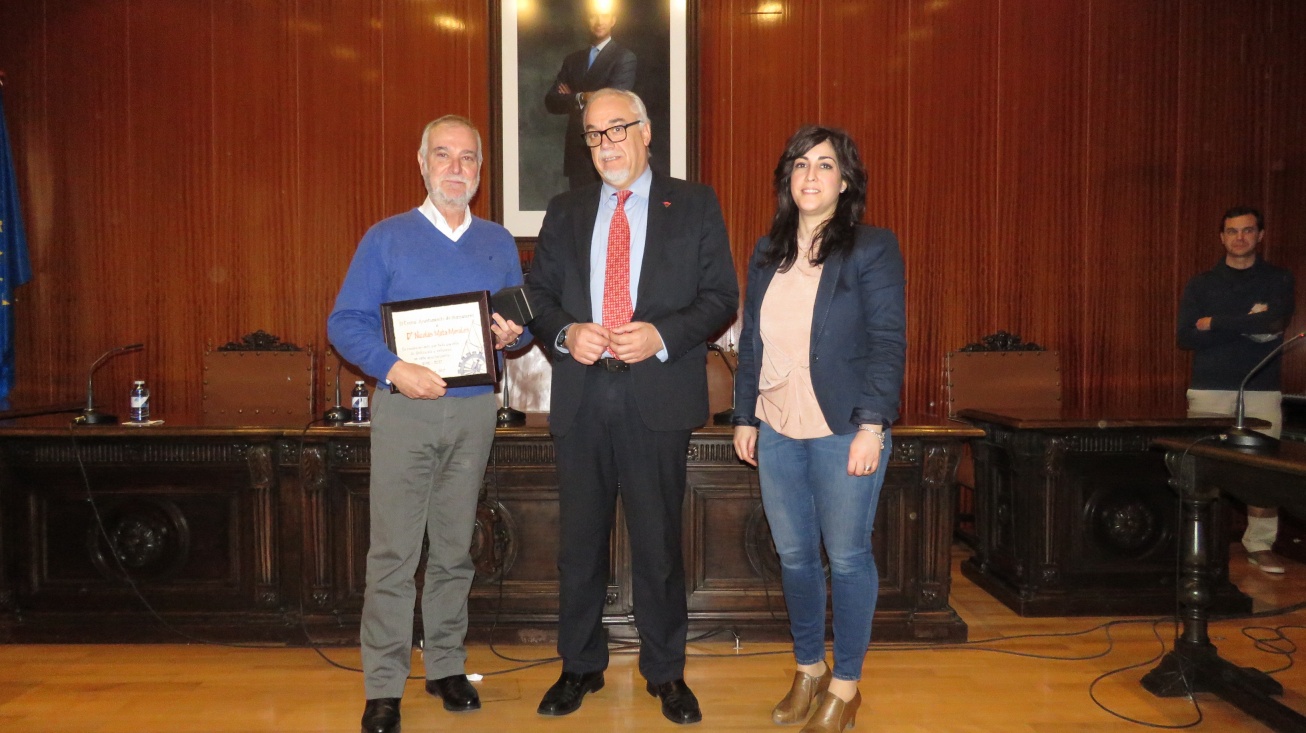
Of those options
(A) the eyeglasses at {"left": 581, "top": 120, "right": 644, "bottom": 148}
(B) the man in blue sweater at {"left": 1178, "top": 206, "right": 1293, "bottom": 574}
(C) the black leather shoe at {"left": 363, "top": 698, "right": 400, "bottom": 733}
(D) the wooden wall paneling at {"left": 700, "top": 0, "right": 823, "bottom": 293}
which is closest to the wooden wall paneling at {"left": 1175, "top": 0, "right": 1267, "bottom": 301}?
(B) the man in blue sweater at {"left": 1178, "top": 206, "right": 1293, "bottom": 574}

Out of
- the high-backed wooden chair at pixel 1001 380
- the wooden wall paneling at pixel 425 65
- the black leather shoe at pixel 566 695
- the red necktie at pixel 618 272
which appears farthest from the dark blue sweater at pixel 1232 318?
the wooden wall paneling at pixel 425 65

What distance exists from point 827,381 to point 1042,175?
3.43 metres

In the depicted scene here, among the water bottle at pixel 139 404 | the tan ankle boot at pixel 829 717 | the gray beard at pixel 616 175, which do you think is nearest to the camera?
the tan ankle boot at pixel 829 717

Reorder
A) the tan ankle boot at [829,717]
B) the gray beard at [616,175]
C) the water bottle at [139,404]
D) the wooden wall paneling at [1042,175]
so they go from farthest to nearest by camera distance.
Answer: the wooden wall paneling at [1042,175] < the water bottle at [139,404] < the gray beard at [616,175] < the tan ankle boot at [829,717]

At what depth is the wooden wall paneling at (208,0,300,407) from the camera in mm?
4648

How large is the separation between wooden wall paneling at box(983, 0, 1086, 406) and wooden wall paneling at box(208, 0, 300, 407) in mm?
3948

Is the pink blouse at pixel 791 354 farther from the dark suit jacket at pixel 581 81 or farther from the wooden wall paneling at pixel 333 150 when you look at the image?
the wooden wall paneling at pixel 333 150

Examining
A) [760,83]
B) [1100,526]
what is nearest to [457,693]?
[1100,526]

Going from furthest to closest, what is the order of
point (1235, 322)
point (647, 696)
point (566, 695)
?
point (1235, 322) < point (647, 696) < point (566, 695)

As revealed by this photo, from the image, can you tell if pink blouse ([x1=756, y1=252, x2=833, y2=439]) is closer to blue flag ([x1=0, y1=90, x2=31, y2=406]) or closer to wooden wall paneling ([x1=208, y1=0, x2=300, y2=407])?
wooden wall paneling ([x1=208, y1=0, x2=300, y2=407])

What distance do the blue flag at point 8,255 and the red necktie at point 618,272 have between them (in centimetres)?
379

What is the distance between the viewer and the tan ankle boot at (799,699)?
2.27 m

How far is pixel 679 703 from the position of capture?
2.30 meters

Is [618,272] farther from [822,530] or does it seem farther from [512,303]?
[822,530]
